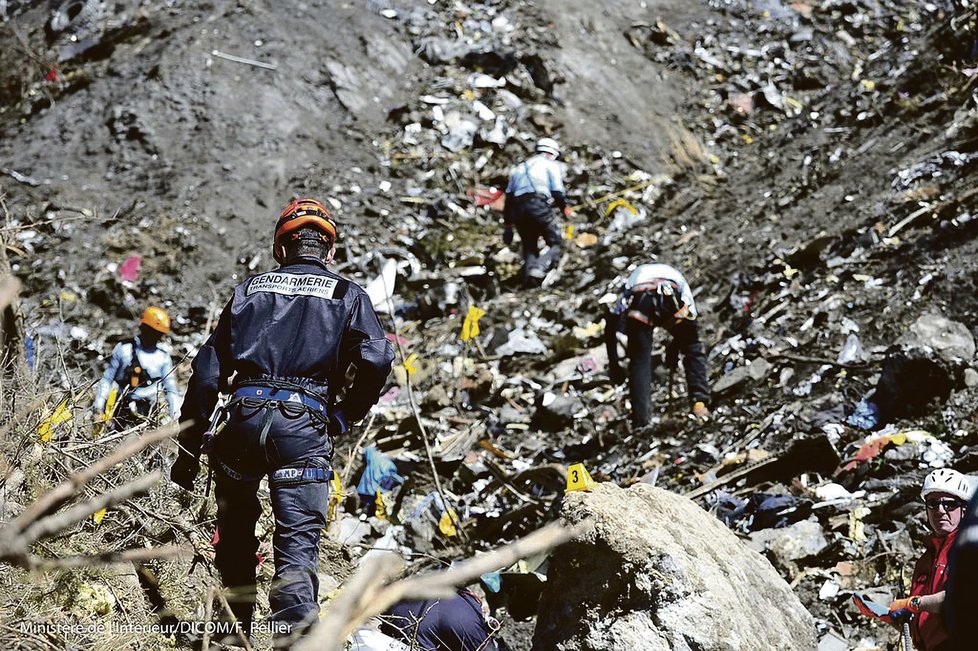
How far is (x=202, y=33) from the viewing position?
12055mm

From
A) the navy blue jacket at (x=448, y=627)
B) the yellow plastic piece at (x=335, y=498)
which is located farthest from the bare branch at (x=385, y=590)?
the yellow plastic piece at (x=335, y=498)

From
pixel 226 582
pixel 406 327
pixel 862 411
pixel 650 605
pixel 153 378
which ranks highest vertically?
pixel 650 605

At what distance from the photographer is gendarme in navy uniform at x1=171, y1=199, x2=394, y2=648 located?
2.88m

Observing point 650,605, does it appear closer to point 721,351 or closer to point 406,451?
point 406,451

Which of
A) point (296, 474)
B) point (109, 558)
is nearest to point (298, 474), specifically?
point (296, 474)

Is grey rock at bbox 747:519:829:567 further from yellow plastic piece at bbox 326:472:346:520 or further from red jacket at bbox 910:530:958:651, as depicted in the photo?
yellow plastic piece at bbox 326:472:346:520

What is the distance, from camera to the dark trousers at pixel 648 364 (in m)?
6.00

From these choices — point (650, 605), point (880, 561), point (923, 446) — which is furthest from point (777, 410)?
point (650, 605)

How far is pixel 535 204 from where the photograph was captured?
8695 mm

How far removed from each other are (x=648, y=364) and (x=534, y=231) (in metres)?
3.15

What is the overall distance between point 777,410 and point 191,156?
8.01 m

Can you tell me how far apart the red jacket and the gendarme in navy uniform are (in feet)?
6.76

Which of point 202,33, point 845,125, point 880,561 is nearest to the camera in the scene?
point 880,561

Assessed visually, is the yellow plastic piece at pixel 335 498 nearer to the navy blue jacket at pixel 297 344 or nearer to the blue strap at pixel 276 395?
the navy blue jacket at pixel 297 344
